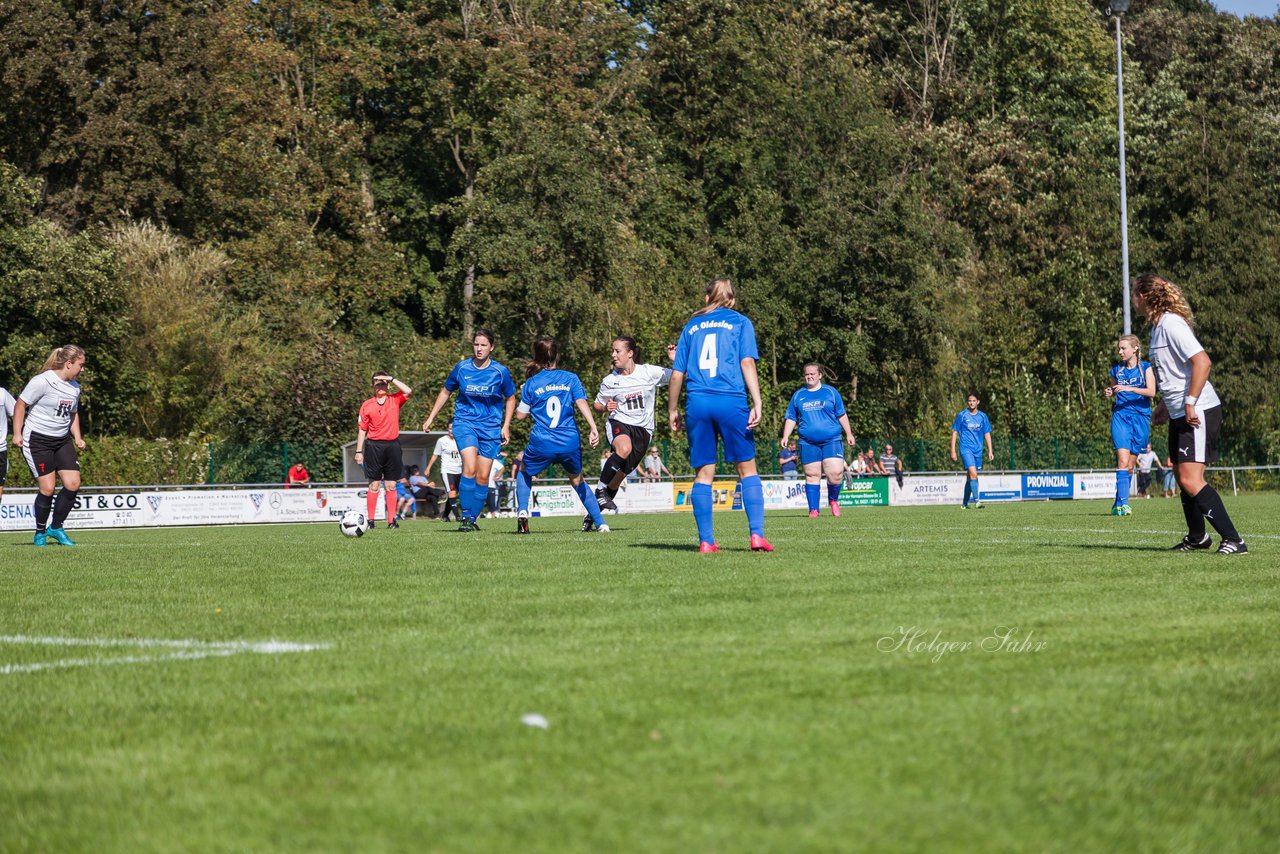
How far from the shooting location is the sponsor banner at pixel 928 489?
41.5m

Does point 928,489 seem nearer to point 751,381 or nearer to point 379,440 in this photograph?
point 379,440

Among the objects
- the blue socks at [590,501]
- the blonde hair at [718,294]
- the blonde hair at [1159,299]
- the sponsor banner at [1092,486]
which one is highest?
the blonde hair at [718,294]

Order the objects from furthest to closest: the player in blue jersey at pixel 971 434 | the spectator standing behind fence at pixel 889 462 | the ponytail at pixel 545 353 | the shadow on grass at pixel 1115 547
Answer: the spectator standing behind fence at pixel 889 462 < the player in blue jersey at pixel 971 434 < the ponytail at pixel 545 353 < the shadow on grass at pixel 1115 547

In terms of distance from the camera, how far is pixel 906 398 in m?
50.0

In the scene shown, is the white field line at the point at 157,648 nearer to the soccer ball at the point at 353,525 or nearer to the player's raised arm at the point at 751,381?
the player's raised arm at the point at 751,381

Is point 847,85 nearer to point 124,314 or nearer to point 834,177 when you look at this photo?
point 834,177

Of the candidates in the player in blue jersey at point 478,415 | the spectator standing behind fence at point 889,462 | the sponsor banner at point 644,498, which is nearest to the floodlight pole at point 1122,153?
the spectator standing behind fence at point 889,462

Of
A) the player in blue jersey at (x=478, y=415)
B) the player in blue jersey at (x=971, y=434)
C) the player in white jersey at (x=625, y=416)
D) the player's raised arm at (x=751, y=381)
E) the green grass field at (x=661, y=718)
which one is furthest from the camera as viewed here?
the player in blue jersey at (x=971, y=434)

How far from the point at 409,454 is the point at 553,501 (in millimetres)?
4463

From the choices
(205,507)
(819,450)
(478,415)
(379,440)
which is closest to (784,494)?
(205,507)

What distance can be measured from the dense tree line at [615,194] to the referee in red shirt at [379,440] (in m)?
19.0

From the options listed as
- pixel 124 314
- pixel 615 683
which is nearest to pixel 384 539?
pixel 615 683

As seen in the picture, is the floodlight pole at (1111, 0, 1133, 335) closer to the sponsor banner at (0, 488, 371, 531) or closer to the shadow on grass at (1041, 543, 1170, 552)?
the sponsor banner at (0, 488, 371, 531)

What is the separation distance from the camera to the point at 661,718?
4332 millimetres
